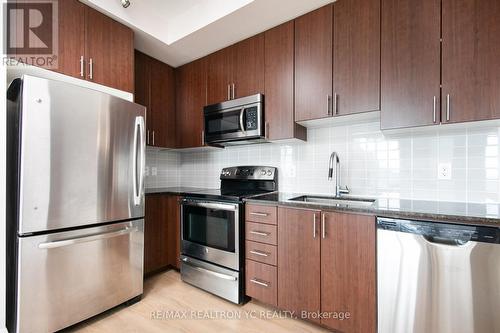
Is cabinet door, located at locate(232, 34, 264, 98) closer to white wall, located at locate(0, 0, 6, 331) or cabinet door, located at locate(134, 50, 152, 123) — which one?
cabinet door, located at locate(134, 50, 152, 123)

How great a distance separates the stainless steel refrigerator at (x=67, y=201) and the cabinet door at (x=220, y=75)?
0.88m

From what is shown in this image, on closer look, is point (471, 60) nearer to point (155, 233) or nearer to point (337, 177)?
point (337, 177)

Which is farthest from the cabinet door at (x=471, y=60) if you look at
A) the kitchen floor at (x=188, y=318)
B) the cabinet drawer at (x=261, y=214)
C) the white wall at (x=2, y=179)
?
the white wall at (x=2, y=179)

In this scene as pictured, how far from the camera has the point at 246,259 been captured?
6.33 ft

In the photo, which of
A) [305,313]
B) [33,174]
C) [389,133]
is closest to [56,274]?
[33,174]

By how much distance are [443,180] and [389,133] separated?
1.59 ft

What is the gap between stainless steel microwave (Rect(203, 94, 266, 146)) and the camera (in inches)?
83.7

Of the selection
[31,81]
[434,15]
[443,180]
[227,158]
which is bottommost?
[443,180]

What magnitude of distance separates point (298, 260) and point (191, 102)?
6.72ft

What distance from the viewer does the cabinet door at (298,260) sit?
1.59 metres

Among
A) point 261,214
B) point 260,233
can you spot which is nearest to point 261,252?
point 260,233

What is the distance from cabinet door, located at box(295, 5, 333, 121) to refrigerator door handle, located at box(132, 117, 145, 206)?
1.32 m

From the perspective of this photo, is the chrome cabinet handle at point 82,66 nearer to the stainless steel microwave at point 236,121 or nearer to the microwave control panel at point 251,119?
the stainless steel microwave at point 236,121

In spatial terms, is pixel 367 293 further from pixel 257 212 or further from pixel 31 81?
pixel 31 81
